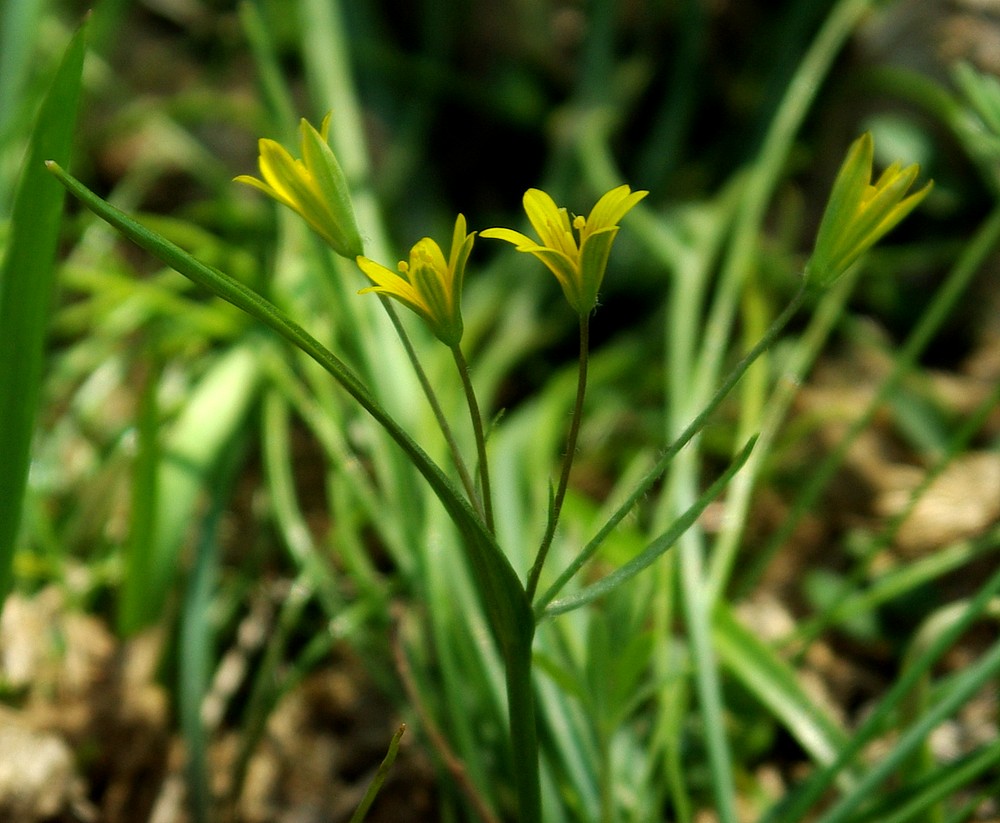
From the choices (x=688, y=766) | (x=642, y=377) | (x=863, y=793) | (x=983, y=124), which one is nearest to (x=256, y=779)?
(x=688, y=766)

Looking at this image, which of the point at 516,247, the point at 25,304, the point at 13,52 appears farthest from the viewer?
the point at 13,52

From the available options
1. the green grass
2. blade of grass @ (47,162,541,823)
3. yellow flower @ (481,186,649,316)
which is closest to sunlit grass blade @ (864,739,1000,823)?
the green grass

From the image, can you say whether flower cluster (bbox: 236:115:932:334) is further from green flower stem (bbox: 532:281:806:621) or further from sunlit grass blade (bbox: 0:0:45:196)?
sunlit grass blade (bbox: 0:0:45:196)

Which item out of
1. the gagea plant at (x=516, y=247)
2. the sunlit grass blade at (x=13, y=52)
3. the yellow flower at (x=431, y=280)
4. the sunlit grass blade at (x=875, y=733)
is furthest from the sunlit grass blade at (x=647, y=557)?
the sunlit grass blade at (x=13, y=52)

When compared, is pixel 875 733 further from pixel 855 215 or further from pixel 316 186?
pixel 316 186

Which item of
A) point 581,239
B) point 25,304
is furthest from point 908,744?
point 25,304

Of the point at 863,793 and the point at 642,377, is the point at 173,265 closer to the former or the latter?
the point at 863,793
